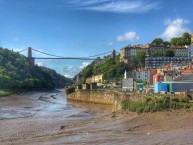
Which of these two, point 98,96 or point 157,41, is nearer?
point 98,96

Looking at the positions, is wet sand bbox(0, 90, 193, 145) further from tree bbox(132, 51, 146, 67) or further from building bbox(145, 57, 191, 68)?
tree bbox(132, 51, 146, 67)

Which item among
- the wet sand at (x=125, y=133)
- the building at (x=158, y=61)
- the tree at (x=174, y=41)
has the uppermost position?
the tree at (x=174, y=41)

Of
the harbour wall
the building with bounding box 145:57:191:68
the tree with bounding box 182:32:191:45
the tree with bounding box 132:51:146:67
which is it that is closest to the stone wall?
the harbour wall

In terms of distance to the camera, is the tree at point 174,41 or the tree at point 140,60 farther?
the tree at point 174,41

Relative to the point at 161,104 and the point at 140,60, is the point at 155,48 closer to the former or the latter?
the point at 140,60

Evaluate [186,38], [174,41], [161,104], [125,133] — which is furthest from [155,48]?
[125,133]

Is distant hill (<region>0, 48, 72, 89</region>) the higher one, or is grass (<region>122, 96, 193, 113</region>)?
distant hill (<region>0, 48, 72, 89</region>)

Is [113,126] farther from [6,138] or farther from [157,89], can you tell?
[157,89]

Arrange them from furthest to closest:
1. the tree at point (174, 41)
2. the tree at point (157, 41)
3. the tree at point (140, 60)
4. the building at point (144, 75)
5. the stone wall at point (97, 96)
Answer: the tree at point (157, 41), the tree at point (174, 41), the tree at point (140, 60), the building at point (144, 75), the stone wall at point (97, 96)

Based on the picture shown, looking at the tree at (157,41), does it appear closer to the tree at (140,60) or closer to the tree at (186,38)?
the tree at (186,38)

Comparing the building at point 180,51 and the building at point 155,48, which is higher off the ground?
the building at point 155,48

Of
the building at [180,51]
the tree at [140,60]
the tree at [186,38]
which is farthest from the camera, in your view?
the tree at [186,38]

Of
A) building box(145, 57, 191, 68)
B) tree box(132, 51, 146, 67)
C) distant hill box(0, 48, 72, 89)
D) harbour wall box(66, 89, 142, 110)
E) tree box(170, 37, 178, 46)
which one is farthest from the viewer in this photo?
tree box(170, 37, 178, 46)

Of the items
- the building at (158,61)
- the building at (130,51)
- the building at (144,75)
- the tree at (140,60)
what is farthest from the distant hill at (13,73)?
the building at (158,61)
